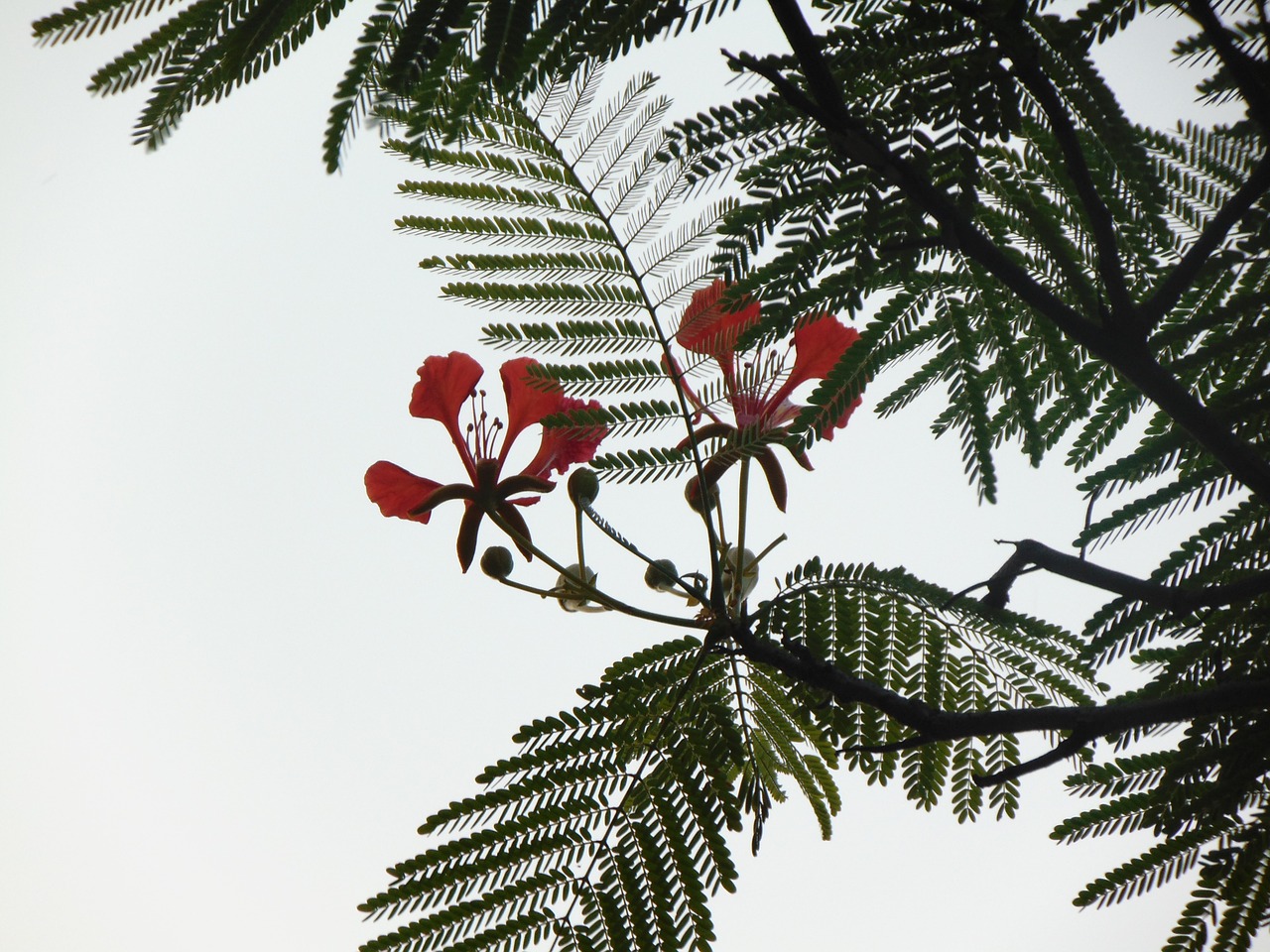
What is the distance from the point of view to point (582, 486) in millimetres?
1378

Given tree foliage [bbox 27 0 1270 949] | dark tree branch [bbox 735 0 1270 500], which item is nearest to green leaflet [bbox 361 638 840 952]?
tree foliage [bbox 27 0 1270 949]

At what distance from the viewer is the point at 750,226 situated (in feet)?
3.61

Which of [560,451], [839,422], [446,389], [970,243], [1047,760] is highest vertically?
[446,389]

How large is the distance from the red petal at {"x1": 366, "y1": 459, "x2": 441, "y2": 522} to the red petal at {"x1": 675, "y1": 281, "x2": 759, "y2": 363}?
1.60 feet

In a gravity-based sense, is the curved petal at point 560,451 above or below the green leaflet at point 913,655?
above

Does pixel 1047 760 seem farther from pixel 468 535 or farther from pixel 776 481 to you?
pixel 468 535

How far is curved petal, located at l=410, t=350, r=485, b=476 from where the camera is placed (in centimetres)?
159

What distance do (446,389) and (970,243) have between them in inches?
36.8

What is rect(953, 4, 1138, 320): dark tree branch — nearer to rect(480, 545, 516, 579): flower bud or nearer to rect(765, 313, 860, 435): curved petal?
rect(765, 313, 860, 435): curved petal

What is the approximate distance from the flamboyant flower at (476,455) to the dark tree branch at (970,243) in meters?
0.62

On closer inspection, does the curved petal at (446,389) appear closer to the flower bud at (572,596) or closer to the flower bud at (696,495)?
the flower bud at (572,596)

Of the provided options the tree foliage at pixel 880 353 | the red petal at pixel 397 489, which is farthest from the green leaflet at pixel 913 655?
the red petal at pixel 397 489

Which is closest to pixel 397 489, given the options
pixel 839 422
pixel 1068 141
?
pixel 839 422

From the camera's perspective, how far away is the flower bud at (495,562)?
1.42 meters
